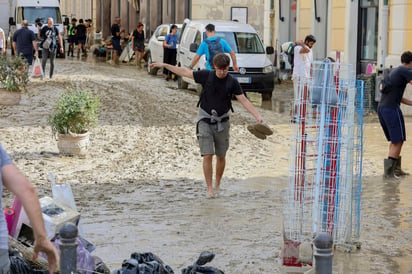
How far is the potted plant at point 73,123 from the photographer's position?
1445cm

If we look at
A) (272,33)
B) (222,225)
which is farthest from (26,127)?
(272,33)

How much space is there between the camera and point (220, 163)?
11984mm

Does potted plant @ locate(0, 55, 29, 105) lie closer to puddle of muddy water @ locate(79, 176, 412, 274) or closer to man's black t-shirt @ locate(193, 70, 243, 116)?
puddle of muddy water @ locate(79, 176, 412, 274)

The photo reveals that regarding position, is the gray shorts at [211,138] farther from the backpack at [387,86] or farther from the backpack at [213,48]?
the backpack at [213,48]

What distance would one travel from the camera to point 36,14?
43.7 m

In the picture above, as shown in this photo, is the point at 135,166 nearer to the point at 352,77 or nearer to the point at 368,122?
the point at 352,77

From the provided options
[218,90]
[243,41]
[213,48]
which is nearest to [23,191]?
[218,90]

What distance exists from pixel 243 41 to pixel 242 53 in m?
0.58

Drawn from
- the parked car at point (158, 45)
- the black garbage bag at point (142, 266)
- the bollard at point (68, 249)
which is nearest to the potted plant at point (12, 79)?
the parked car at point (158, 45)

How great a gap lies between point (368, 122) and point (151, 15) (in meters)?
31.7

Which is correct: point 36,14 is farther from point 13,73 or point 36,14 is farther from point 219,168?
point 219,168

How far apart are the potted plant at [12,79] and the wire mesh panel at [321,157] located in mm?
11997

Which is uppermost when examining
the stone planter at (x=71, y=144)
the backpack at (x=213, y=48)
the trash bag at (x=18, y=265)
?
the backpack at (x=213, y=48)

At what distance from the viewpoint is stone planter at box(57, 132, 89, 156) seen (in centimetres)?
1453
